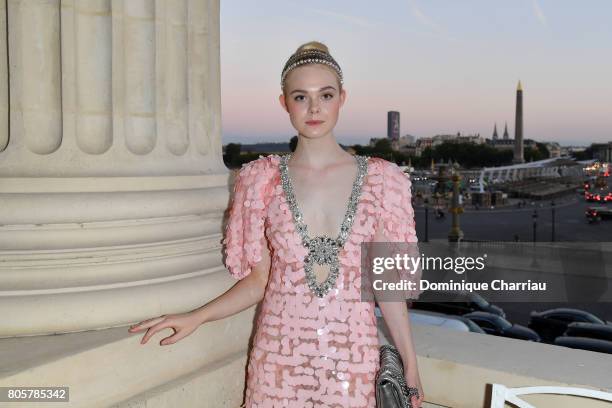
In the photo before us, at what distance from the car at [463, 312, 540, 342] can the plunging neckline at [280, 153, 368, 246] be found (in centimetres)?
1594

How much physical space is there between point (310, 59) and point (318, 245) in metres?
0.86

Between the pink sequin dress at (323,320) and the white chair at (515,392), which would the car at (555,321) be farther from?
the pink sequin dress at (323,320)

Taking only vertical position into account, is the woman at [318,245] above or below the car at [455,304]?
above

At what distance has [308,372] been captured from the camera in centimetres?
271

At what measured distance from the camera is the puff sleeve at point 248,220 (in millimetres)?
2900

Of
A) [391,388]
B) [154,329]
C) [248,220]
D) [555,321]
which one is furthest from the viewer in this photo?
[555,321]

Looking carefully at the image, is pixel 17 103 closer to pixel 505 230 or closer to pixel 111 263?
pixel 111 263

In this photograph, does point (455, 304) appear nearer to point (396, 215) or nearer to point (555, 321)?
point (555, 321)

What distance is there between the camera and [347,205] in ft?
9.06

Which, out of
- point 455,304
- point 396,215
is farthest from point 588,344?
point 396,215

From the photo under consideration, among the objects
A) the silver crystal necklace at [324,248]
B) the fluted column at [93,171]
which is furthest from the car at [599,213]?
the silver crystal necklace at [324,248]

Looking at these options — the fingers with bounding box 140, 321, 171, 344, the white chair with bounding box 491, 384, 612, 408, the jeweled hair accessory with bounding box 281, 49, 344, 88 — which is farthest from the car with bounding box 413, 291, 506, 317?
the jeweled hair accessory with bounding box 281, 49, 344, 88

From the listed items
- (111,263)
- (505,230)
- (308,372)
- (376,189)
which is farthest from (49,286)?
(505,230)

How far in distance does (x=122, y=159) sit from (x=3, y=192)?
679 millimetres
